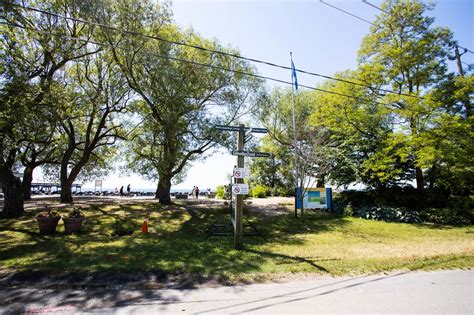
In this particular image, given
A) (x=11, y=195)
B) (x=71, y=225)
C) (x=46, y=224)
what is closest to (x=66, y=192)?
(x=11, y=195)

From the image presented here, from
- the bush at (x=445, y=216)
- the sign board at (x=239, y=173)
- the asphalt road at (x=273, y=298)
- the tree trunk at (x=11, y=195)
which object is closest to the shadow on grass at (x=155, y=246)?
the tree trunk at (x=11, y=195)

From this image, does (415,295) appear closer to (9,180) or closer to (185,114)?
(185,114)

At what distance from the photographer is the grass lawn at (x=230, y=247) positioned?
6457mm

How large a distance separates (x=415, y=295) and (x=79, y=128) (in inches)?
982

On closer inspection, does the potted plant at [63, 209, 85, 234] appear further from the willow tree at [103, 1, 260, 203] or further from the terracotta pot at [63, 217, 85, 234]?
the willow tree at [103, 1, 260, 203]

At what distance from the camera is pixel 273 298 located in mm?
4594

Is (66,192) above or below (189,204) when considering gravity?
above

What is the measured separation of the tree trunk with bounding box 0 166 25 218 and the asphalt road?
32.9 feet

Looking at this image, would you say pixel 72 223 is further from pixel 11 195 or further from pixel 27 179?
pixel 27 179

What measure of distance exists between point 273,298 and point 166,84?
449 inches

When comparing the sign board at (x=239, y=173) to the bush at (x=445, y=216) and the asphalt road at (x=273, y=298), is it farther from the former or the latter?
the bush at (x=445, y=216)

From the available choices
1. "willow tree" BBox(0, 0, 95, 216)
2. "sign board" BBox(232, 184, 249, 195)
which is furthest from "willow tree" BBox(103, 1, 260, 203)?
"sign board" BBox(232, 184, 249, 195)

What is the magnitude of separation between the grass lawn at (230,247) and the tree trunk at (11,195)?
0.72m

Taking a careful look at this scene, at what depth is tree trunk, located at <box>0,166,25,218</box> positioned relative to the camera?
12.3 m
